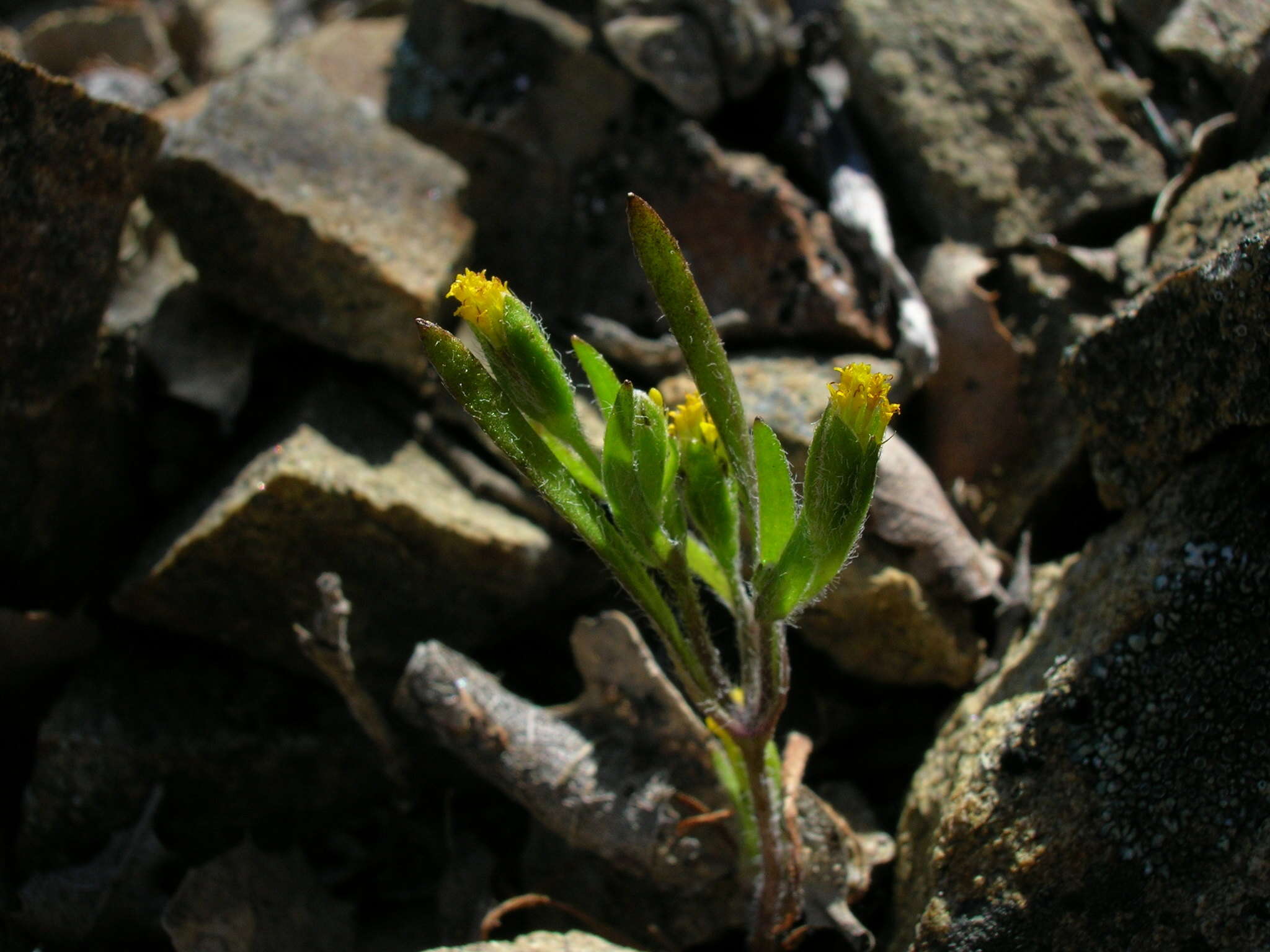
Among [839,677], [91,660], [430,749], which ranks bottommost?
[91,660]

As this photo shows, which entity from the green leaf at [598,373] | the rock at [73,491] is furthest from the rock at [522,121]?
the green leaf at [598,373]

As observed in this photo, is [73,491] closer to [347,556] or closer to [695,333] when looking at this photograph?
[347,556]

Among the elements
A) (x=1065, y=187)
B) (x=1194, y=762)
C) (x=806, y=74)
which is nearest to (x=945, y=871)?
(x=1194, y=762)

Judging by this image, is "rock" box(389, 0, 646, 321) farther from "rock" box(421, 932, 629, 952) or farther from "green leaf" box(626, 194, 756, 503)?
"rock" box(421, 932, 629, 952)

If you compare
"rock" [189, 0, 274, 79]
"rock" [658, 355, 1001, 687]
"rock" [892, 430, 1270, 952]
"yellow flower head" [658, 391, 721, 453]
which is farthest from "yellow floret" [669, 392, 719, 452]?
"rock" [189, 0, 274, 79]

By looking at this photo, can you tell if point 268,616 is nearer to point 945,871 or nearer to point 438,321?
point 438,321

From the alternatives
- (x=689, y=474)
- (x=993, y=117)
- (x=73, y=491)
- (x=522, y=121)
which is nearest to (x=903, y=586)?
(x=689, y=474)
